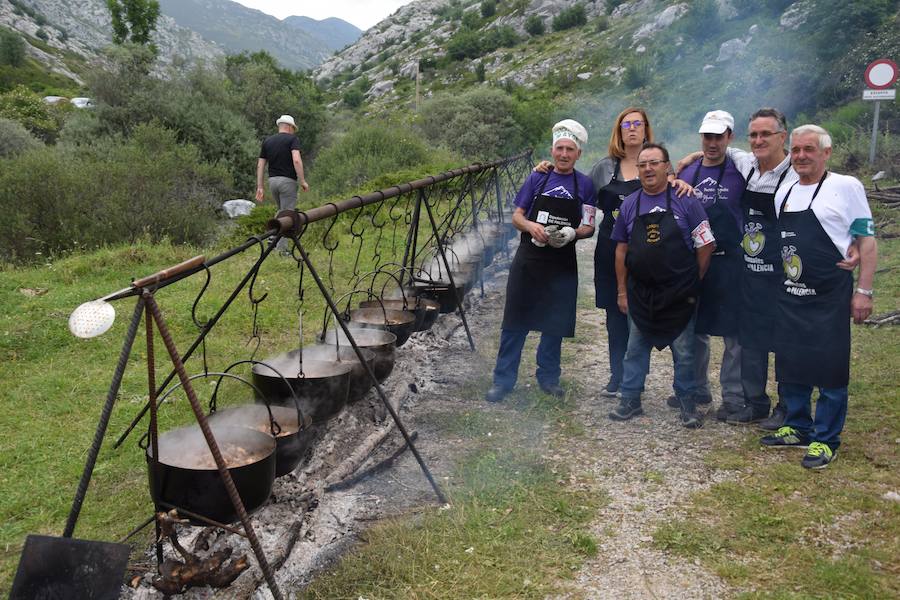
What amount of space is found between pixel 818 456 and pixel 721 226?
4.75 ft

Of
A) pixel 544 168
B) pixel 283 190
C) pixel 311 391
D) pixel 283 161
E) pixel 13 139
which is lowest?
pixel 311 391

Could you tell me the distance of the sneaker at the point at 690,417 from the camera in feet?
13.3

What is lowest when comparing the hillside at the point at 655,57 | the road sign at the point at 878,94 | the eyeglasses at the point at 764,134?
the eyeglasses at the point at 764,134

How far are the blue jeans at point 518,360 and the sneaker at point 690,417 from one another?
0.92 m

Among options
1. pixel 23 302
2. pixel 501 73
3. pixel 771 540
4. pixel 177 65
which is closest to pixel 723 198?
pixel 771 540

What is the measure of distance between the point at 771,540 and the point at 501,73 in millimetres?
48723

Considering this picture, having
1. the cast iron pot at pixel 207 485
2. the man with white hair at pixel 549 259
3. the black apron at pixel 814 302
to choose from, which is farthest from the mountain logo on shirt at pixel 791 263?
the cast iron pot at pixel 207 485

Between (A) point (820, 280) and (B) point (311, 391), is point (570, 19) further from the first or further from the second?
(B) point (311, 391)

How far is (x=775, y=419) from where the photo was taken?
3.99 metres

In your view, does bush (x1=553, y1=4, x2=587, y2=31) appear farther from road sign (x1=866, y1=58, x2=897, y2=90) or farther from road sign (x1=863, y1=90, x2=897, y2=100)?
road sign (x1=863, y1=90, x2=897, y2=100)

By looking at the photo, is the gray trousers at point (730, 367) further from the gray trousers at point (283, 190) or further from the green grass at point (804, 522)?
the gray trousers at point (283, 190)

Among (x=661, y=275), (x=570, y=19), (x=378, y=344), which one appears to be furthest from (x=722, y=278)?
(x=570, y=19)

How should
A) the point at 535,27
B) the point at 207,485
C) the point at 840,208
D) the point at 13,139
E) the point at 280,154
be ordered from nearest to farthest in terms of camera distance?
1. the point at 207,485
2. the point at 840,208
3. the point at 280,154
4. the point at 13,139
5. the point at 535,27

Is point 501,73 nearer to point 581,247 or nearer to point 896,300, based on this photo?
point 581,247
